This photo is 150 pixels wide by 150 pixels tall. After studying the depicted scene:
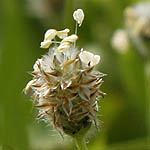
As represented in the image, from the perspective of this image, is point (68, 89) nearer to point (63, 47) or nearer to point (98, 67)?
point (63, 47)

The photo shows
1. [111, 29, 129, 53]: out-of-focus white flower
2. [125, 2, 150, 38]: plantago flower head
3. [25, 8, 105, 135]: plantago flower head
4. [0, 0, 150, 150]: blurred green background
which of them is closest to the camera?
[25, 8, 105, 135]: plantago flower head

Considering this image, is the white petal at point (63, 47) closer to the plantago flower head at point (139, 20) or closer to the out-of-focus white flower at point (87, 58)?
the out-of-focus white flower at point (87, 58)

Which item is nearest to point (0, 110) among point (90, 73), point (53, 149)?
point (53, 149)

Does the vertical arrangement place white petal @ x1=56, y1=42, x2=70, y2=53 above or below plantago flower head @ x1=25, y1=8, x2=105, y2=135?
above

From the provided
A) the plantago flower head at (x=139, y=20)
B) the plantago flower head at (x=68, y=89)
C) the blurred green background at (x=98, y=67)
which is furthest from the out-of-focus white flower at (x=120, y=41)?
the plantago flower head at (x=68, y=89)

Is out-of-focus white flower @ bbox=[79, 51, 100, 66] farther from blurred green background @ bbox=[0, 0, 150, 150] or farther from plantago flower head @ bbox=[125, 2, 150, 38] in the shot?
plantago flower head @ bbox=[125, 2, 150, 38]

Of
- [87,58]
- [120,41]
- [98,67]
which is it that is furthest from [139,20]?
[87,58]

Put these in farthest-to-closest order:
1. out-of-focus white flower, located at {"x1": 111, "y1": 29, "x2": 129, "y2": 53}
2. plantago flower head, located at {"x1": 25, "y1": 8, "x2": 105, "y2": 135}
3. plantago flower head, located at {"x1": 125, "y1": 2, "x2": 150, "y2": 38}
→ out-of-focus white flower, located at {"x1": 111, "y1": 29, "x2": 129, "y2": 53} < plantago flower head, located at {"x1": 125, "y1": 2, "x2": 150, "y2": 38} < plantago flower head, located at {"x1": 25, "y1": 8, "x2": 105, "y2": 135}

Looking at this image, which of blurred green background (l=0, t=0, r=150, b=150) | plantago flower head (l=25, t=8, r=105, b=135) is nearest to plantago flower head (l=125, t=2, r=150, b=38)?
blurred green background (l=0, t=0, r=150, b=150)
